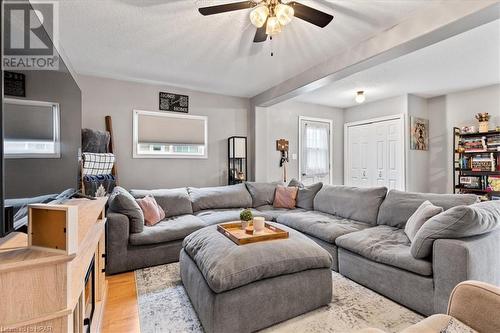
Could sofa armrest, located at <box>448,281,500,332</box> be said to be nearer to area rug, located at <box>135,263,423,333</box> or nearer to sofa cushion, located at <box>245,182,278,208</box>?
area rug, located at <box>135,263,423,333</box>

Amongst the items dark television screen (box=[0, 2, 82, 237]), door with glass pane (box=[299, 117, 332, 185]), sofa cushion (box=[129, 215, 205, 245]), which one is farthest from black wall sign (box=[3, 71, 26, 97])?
door with glass pane (box=[299, 117, 332, 185])

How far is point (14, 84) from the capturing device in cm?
99

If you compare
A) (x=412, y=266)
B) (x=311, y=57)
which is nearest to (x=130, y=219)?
(x=412, y=266)

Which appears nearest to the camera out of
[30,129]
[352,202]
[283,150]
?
[30,129]

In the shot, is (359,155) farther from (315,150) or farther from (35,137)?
(35,137)

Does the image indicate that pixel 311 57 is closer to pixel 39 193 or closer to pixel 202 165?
pixel 202 165

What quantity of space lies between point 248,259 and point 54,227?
3.82 feet

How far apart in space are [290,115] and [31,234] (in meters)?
4.92

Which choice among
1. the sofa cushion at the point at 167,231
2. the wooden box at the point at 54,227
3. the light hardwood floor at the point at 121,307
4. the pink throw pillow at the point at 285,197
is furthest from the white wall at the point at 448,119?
the wooden box at the point at 54,227

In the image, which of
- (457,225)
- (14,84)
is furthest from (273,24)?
(457,225)

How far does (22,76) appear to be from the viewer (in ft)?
3.41

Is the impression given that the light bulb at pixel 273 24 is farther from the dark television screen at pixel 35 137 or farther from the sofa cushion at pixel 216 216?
the sofa cushion at pixel 216 216

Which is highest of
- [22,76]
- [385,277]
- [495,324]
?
[22,76]

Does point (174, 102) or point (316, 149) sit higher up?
point (174, 102)
